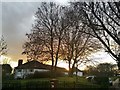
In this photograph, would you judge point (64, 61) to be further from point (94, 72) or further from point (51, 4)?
point (94, 72)

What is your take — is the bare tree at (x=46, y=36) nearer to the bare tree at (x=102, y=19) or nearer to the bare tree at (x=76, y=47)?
the bare tree at (x=76, y=47)

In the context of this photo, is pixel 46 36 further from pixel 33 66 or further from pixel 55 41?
pixel 33 66

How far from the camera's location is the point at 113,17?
16906 mm

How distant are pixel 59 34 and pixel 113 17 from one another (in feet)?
55.9

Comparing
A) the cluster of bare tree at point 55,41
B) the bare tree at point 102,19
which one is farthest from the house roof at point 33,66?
the bare tree at point 102,19

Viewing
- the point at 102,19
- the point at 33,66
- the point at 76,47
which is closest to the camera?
the point at 102,19

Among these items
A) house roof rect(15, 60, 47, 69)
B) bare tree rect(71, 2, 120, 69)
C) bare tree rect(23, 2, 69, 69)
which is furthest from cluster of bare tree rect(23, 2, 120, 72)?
house roof rect(15, 60, 47, 69)

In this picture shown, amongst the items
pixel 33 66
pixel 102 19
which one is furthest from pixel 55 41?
pixel 33 66

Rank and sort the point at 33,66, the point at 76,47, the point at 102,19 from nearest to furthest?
the point at 102,19, the point at 76,47, the point at 33,66

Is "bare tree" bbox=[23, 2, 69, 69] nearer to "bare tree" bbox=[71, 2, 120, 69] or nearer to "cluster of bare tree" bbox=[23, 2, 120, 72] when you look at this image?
"cluster of bare tree" bbox=[23, 2, 120, 72]

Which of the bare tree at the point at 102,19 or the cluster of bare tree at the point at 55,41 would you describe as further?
the cluster of bare tree at the point at 55,41

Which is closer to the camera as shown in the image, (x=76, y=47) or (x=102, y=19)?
(x=102, y=19)

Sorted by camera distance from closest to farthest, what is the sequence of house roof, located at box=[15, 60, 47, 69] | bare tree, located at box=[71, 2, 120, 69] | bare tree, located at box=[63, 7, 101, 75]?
bare tree, located at box=[71, 2, 120, 69]
bare tree, located at box=[63, 7, 101, 75]
house roof, located at box=[15, 60, 47, 69]

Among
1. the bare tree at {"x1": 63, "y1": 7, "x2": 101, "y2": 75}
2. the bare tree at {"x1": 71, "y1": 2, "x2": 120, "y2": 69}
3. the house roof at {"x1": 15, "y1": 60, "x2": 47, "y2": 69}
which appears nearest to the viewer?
the bare tree at {"x1": 71, "y1": 2, "x2": 120, "y2": 69}
